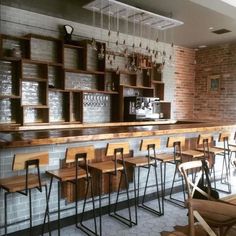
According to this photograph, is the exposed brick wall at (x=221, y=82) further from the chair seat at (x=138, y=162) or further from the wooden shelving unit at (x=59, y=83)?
the chair seat at (x=138, y=162)

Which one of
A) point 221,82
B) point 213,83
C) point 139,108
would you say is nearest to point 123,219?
point 139,108

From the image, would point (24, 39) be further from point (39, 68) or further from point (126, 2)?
point (126, 2)

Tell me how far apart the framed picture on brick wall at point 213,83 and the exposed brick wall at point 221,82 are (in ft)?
0.19

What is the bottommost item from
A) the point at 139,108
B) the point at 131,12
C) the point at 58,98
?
the point at 139,108

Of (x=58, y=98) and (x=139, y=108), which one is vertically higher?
(x=58, y=98)

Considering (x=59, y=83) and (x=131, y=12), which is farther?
(x=59, y=83)

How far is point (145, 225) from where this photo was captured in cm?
319

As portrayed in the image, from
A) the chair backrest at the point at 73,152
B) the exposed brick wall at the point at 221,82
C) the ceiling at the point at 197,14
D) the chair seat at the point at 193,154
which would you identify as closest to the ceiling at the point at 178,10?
the ceiling at the point at 197,14

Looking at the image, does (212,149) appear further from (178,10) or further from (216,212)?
(216,212)

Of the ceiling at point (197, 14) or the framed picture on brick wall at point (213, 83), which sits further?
the framed picture on brick wall at point (213, 83)

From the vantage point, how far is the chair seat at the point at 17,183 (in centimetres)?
235

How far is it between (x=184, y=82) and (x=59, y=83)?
3671mm

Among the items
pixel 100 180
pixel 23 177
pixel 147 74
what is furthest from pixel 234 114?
pixel 23 177

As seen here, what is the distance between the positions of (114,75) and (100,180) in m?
3.08
